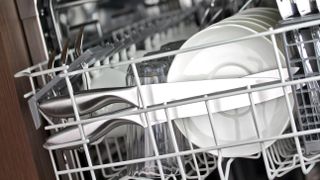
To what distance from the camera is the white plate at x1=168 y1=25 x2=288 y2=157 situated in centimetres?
60

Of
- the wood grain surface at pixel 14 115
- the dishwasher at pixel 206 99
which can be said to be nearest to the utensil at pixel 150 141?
the dishwasher at pixel 206 99

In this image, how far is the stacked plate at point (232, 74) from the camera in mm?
599

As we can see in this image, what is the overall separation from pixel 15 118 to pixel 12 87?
0.13 feet

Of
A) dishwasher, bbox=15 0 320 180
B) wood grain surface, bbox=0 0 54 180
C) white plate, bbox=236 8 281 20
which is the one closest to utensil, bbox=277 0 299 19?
dishwasher, bbox=15 0 320 180

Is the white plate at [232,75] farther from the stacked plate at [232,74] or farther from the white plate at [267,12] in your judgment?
the white plate at [267,12]

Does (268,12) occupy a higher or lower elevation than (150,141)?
higher

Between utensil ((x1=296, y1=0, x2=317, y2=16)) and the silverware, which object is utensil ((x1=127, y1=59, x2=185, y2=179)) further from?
utensil ((x1=296, y1=0, x2=317, y2=16))

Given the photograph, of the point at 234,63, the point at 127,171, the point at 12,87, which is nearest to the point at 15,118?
the point at 12,87

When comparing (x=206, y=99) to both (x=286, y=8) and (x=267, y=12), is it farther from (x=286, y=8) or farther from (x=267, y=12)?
(x=267, y=12)

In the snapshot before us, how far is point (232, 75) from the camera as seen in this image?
610mm

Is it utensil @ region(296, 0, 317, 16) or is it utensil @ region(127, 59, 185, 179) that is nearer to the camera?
utensil @ region(296, 0, 317, 16)

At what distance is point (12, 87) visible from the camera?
62 cm

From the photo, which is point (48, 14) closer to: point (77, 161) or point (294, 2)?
point (77, 161)

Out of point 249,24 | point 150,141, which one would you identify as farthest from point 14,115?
point 249,24
